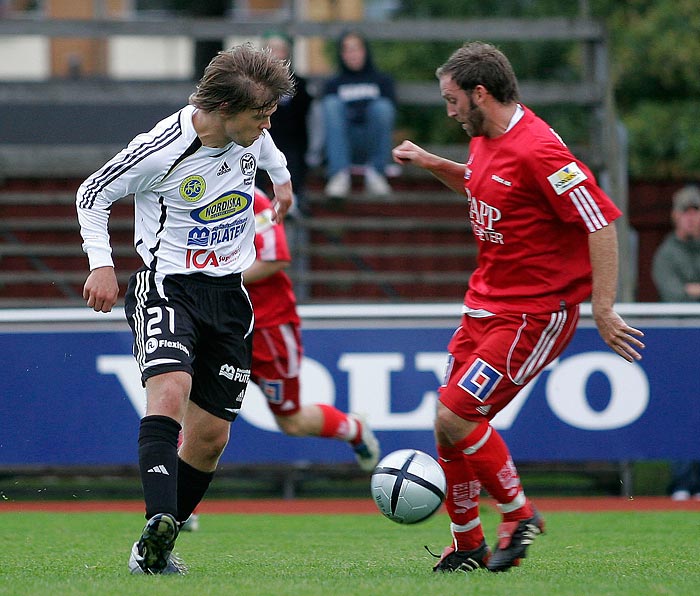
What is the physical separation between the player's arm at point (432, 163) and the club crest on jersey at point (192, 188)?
100cm

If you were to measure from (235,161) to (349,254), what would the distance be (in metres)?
6.64

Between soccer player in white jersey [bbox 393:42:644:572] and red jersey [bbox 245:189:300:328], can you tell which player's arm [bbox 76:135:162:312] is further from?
red jersey [bbox 245:189:300:328]

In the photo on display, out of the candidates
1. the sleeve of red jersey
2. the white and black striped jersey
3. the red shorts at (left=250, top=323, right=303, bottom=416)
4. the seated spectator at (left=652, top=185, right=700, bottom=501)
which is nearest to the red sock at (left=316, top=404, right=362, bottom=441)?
the red shorts at (left=250, top=323, right=303, bottom=416)

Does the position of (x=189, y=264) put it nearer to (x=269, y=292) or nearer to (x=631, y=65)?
(x=269, y=292)

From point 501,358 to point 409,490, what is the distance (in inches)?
29.4

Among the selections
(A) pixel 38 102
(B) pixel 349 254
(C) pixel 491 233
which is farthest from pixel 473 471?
(A) pixel 38 102

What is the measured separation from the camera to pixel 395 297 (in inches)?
491

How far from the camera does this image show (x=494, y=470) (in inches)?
218

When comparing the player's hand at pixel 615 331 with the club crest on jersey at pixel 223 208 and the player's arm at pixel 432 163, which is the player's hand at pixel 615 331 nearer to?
the player's arm at pixel 432 163

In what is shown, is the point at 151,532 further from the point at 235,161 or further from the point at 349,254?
the point at 349,254

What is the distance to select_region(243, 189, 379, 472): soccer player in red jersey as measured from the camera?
807 centimetres

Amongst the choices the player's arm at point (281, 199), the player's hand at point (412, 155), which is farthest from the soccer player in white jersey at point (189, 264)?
the player's hand at point (412, 155)

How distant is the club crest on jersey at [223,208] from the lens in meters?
5.52

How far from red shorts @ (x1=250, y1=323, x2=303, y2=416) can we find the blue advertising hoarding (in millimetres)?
1367
